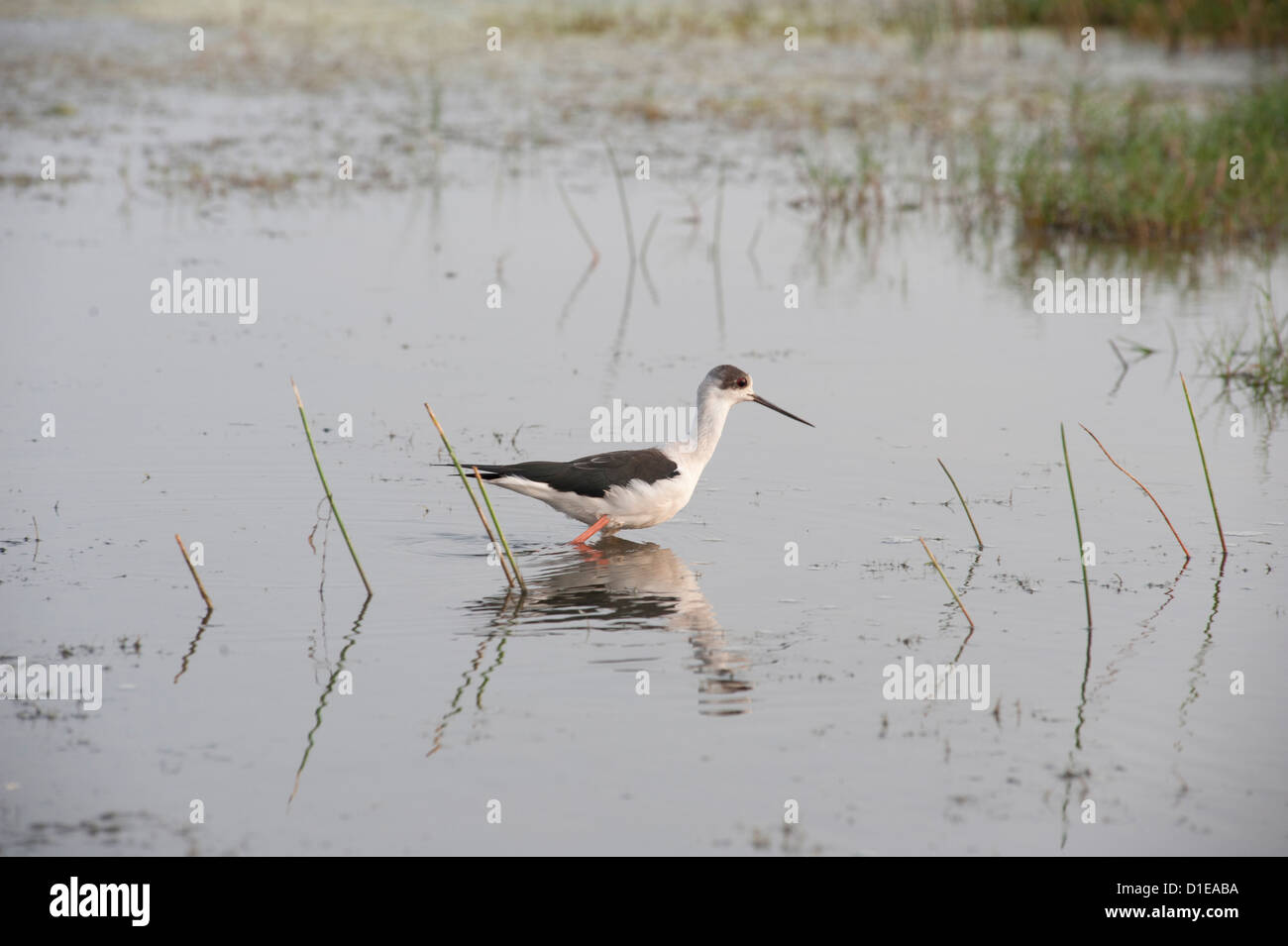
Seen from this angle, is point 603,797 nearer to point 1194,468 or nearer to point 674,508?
point 674,508

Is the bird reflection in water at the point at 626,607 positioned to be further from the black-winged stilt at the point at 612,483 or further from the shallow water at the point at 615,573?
the black-winged stilt at the point at 612,483

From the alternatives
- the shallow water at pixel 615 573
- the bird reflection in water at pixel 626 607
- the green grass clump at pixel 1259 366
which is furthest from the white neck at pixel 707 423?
the green grass clump at pixel 1259 366

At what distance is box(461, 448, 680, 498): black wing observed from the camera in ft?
28.3

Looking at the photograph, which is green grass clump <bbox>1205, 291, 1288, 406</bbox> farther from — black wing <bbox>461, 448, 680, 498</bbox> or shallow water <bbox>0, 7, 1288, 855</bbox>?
black wing <bbox>461, 448, 680, 498</bbox>

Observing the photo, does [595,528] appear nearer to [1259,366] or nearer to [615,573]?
[615,573]

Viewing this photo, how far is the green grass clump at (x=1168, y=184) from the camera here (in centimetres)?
1650

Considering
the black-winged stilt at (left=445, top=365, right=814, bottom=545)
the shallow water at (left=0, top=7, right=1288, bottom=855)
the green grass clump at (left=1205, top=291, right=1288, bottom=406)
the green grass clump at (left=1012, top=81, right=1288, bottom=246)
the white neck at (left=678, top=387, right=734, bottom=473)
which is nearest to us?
the shallow water at (left=0, top=7, right=1288, bottom=855)

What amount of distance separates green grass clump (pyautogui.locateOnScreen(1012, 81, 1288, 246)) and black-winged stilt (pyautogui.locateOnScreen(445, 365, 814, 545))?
9.26 m

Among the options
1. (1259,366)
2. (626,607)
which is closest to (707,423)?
(626,607)

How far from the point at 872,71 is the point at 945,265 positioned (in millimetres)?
11654

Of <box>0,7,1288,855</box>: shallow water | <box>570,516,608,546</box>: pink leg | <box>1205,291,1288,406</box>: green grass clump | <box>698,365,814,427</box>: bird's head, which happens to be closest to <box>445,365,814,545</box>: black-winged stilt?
<box>570,516,608,546</box>: pink leg

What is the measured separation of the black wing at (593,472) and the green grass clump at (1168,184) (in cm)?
934

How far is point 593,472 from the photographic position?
8664mm

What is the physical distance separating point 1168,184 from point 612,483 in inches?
392
